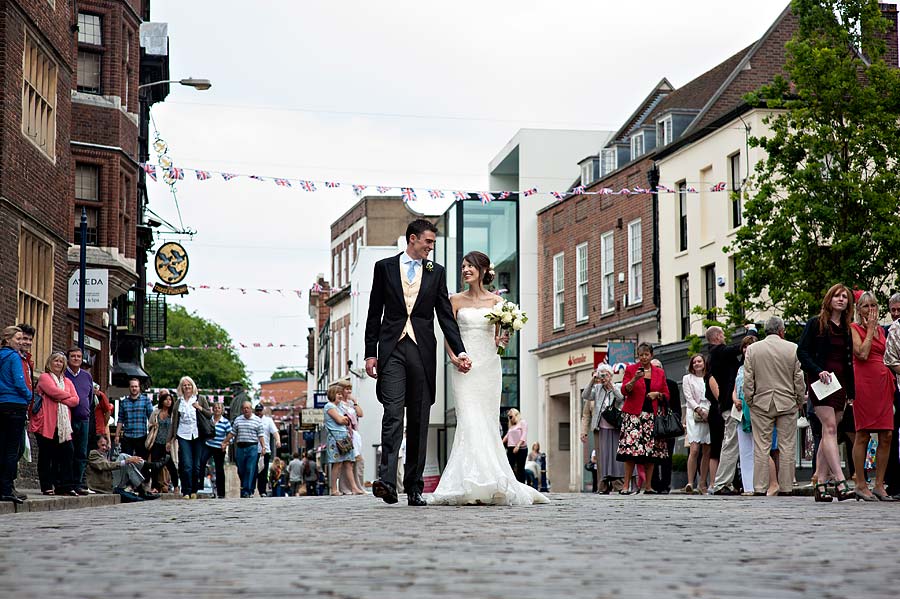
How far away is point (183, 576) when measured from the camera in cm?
578

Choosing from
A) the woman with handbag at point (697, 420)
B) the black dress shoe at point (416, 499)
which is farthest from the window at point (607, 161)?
the black dress shoe at point (416, 499)

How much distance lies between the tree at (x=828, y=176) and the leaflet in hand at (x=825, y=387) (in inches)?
528

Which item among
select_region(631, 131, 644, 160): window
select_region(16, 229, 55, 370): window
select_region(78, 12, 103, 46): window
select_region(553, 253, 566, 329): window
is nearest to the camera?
select_region(16, 229, 55, 370): window

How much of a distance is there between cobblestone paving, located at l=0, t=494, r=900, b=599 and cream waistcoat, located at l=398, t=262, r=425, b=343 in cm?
193

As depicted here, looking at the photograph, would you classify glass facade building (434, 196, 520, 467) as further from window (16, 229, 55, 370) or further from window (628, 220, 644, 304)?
window (16, 229, 55, 370)

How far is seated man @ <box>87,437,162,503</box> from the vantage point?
19.8m

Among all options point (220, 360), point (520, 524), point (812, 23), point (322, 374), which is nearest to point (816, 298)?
point (812, 23)

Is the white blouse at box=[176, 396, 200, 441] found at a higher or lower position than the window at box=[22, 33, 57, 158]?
lower

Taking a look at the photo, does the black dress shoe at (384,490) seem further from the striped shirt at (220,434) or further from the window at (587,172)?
the window at (587,172)

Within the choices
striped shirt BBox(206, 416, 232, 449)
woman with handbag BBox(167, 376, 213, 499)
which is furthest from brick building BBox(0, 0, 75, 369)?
striped shirt BBox(206, 416, 232, 449)

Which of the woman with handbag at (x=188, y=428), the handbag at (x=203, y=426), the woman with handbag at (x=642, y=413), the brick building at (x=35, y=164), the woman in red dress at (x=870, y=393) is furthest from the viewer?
the handbag at (x=203, y=426)

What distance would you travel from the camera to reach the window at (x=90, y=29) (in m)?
35.9

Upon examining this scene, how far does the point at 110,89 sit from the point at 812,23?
53.0ft

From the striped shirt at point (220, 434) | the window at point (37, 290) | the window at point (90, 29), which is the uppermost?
the window at point (90, 29)
